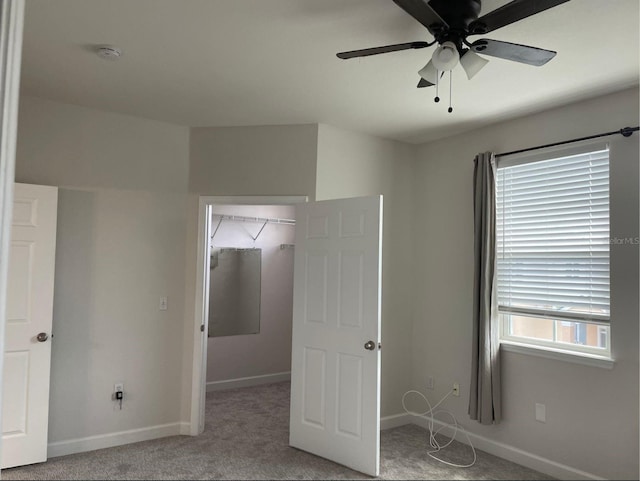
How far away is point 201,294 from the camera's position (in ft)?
13.9

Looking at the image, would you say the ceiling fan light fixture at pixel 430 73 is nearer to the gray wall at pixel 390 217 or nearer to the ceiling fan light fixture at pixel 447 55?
the ceiling fan light fixture at pixel 447 55

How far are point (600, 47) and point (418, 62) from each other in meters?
0.96

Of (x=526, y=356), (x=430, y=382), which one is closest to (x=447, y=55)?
(x=526, y=356)

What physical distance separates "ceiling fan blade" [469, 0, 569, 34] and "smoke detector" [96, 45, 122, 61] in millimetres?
1919

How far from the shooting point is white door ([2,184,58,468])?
3393 mm

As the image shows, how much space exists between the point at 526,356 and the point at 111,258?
131 inches

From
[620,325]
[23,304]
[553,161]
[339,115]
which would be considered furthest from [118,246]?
[620,325]

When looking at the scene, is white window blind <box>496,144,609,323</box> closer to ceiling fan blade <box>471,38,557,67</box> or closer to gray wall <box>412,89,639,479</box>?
gray wall <box>412,89,639,479</box>

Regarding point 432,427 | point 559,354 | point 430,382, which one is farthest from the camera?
point 430,382

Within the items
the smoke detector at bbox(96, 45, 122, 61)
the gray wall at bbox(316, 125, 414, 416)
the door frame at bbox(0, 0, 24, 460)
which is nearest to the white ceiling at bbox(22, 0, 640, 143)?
the smoke detector at bbox(96, 45, 122, 61)

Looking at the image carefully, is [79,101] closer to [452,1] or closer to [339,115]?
[339,115]

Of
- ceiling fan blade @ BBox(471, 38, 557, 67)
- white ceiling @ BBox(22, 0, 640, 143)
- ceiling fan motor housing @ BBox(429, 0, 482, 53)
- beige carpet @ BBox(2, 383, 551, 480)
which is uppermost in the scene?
white ceiling @ BBox(22, 0, 640, 143)

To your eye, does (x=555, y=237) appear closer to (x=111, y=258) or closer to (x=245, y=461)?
(x=245, y=461)

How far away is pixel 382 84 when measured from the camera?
3.21 meters
